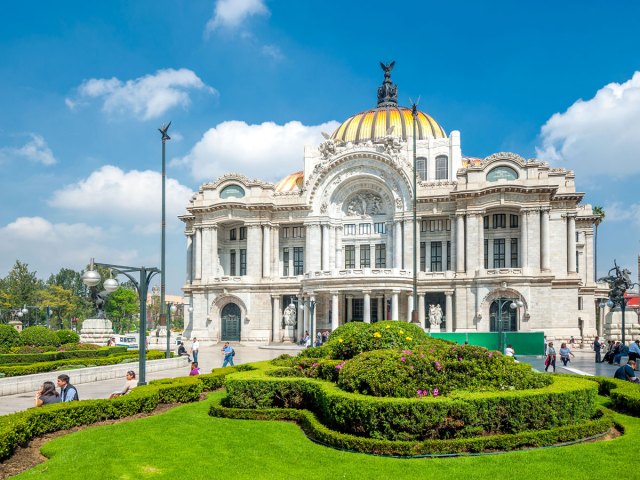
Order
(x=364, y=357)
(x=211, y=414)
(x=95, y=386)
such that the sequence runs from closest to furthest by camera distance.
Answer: (x=364, y=357), (x=211, y=414), (x=95, y=386)

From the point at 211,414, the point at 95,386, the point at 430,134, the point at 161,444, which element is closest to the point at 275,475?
the point at 161,444

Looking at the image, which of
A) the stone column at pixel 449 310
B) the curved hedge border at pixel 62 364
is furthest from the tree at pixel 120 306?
the curved hedge border at pixel 62 364

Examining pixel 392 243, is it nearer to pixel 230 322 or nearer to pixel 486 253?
pixel 486 253

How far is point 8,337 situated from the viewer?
3538 cm

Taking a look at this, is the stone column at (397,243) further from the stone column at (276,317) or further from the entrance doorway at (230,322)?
the entrance doorway at (230,322)

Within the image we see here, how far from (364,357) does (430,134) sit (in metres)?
53.3

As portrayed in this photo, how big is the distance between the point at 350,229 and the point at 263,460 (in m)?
49.4

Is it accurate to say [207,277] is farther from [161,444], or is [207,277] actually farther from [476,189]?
[161,444]

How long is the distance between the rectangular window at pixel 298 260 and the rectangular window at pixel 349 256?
450 centimetres

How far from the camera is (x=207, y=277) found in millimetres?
61125

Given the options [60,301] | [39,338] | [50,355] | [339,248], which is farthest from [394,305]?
[60,301]

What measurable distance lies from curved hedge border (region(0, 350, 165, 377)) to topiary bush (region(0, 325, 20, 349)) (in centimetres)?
679

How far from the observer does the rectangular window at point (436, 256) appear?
2286 inches

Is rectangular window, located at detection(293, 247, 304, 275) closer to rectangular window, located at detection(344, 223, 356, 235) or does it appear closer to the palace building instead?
the palace building
